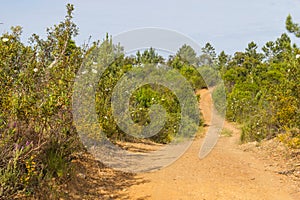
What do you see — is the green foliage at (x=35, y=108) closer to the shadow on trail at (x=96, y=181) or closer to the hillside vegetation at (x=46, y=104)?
the hillside vegetation at (x=46, y=104)

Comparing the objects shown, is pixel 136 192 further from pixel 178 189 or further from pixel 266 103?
pixel 266 103

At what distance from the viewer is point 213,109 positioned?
2183cm

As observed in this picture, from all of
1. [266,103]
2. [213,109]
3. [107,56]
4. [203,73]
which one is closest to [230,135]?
[266,103]

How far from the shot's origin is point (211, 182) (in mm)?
5809

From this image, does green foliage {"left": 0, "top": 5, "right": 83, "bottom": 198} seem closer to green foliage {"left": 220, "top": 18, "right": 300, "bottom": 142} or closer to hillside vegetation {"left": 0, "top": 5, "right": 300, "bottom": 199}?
hillside vegetation {"left": 0, "top": 5, "right": 300, "bottom": 199}

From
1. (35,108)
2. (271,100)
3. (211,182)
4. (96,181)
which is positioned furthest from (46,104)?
(271,100)

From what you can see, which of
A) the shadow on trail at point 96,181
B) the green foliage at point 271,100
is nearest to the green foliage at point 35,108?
the shadow on trail at point 96,181

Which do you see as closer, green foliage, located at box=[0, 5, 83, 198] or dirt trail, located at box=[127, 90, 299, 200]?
green foliage, located at box=[0, 5, 83, 198]

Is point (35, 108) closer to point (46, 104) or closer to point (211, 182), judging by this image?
point (46, 104)

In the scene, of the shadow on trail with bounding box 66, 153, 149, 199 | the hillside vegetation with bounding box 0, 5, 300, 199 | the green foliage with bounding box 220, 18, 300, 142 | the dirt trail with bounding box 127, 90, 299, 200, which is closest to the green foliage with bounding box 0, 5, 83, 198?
the hillside vegetation with bounding box 0, 5, 300, 199

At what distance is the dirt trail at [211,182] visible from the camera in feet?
16.9

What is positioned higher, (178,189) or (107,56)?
(107,56)

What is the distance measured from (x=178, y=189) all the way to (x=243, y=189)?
40.8 inches

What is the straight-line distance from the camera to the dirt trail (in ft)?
16.9
